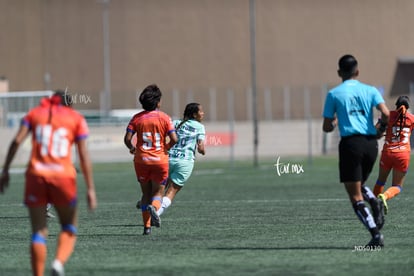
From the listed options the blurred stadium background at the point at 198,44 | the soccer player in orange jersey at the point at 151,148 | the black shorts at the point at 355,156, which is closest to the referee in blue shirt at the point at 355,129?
the black shorts at the point at 355,156

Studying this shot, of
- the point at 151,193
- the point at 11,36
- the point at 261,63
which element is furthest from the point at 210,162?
the point at 151,193

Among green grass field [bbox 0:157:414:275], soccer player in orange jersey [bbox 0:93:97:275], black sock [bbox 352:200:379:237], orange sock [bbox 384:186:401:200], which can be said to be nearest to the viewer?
soccer player in orange jersey [bbox 0:93:97:275]

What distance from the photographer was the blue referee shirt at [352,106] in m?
12.4

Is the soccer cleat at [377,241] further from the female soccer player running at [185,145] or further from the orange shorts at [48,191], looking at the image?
the female soccer player running at [185,145]

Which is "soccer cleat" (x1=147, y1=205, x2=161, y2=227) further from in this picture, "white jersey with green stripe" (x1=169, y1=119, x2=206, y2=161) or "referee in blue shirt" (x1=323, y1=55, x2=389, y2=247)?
"referee in blue shirt" (x1=323, y1=55, x2=389, y2=247)

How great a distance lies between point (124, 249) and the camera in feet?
43.0

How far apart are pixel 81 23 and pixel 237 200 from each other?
158 ft

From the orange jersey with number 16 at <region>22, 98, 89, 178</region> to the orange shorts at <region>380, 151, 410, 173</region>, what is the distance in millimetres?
8489

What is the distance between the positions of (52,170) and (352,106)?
3.98 meters

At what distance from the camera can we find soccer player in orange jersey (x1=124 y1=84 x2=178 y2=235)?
1502 cm

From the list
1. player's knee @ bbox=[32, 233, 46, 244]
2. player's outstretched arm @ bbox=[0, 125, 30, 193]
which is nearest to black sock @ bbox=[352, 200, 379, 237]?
player's knee @ bbox=[32, 233, 46, 244]

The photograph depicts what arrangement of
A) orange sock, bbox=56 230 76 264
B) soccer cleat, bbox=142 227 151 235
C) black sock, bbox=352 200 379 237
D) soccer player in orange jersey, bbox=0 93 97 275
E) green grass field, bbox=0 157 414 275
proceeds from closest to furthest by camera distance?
orange sock, bbox=56 230 76 264
soccer player in orange jersey, bbox=0 93 97 275
green grass field, bbox=0 157 414 275
black sock, bbox=352 200 379 237
soccer cleat, bbox=142 227 151 235

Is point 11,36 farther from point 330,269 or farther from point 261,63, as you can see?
point 330,269

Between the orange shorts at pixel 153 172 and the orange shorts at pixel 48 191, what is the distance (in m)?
5.19
